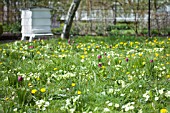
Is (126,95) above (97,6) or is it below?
below

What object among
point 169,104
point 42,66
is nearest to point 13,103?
point 169,104

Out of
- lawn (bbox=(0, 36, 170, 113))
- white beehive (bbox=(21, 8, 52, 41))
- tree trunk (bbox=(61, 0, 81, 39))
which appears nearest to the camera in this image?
lawn (bbox=(0, 36, 170, 113))

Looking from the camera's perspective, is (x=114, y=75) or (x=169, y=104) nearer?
(x=169, y=104)

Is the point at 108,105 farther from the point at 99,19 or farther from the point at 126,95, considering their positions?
the point at 99,19

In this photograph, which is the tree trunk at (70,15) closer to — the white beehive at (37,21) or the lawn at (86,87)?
the white beehive at (37,21)

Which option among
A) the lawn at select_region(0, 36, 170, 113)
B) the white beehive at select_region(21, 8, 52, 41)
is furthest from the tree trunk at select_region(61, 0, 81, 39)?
the lawn at select_region(0, 36, 170, 113)

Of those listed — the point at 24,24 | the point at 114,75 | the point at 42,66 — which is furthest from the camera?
the point at 24,24

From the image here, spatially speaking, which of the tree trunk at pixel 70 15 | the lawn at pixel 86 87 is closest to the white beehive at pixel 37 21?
the tree trunk at pixel 70 15

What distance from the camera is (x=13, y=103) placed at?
106 inches

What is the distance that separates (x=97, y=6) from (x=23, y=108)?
1238cm

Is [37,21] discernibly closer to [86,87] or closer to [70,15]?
[70,15]

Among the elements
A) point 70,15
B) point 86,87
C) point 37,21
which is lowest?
point 86,87

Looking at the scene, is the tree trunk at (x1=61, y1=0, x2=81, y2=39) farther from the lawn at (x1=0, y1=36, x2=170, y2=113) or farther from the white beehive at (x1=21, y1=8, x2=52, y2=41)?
the lawn at (x1=0, y1=36, x2=170, y2=113)

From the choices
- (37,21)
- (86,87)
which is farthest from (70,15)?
(86,87)
